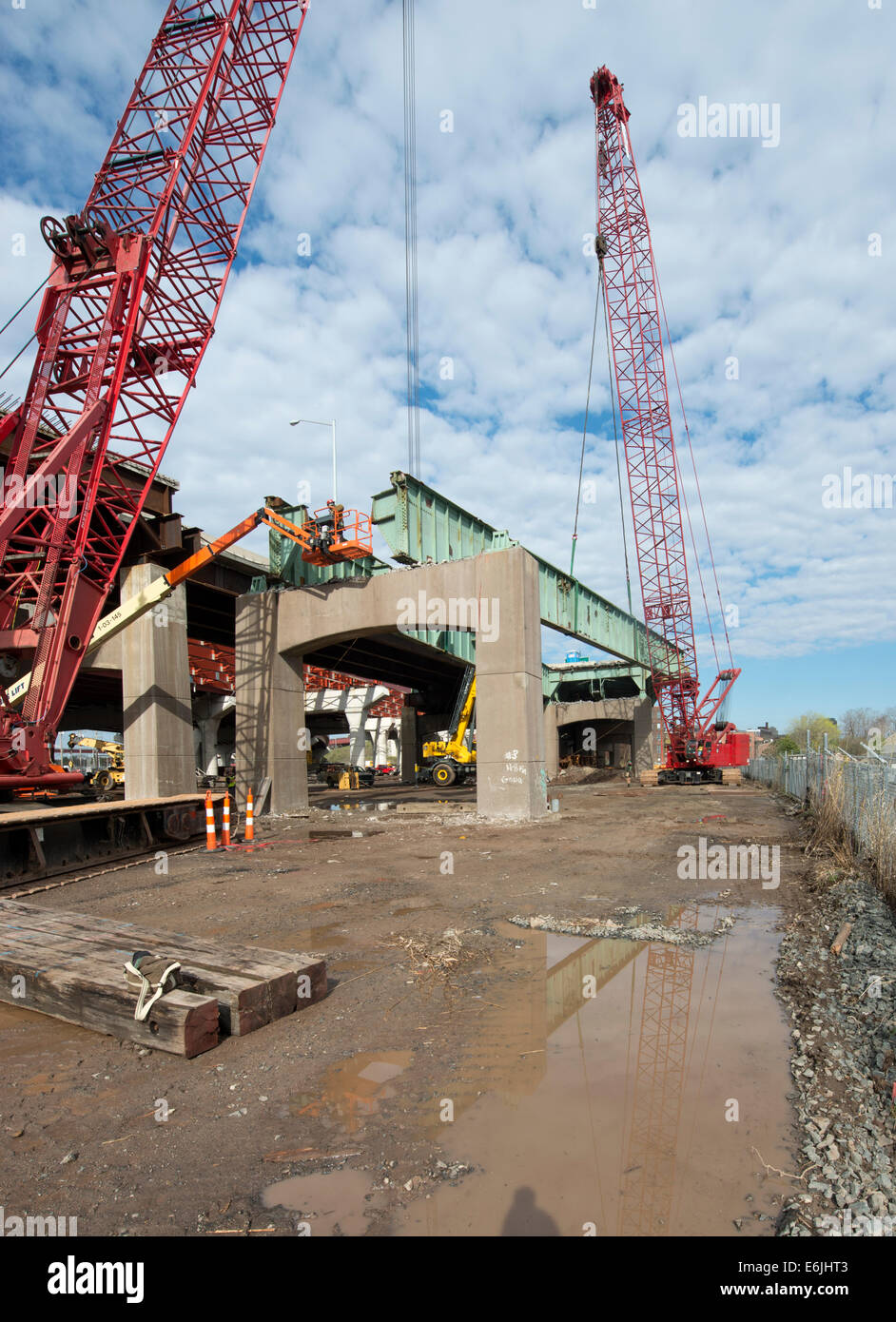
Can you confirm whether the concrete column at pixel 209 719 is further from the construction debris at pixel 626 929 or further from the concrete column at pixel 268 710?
the construction debris at pixel 626 929

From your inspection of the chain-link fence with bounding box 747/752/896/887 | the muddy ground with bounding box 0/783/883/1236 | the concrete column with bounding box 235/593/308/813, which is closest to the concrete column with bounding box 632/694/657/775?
the chain-link fence with bounding box 747/752/896/887

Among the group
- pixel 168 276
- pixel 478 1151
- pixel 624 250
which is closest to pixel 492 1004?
pixel 478 1151

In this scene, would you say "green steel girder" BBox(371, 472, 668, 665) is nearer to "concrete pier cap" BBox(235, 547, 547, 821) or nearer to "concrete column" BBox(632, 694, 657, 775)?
"concrete pier cap" BBox(235, 547, 547, 821)

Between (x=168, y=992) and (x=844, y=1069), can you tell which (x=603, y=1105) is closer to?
(x=844, y=1069)

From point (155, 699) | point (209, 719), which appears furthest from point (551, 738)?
point (155, 699)

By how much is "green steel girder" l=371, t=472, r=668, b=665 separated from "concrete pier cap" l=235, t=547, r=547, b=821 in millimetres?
997

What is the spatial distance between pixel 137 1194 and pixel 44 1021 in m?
2.55

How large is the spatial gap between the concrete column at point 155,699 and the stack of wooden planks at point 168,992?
46.6 feet

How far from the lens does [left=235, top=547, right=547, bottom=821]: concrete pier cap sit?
1766cm

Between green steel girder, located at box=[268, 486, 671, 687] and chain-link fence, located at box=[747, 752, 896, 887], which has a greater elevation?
green steel girder, located at box=[268, 486, 671, 687]

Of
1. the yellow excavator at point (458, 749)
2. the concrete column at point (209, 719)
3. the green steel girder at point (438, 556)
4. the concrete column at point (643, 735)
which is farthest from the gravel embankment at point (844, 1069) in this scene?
the concrete column at point (209, 719)

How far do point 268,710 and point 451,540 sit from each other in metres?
7.51

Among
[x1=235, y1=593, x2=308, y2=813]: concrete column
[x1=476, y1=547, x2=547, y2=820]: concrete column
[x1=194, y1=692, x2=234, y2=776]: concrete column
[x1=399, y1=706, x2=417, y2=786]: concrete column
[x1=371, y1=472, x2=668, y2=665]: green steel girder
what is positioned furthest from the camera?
[x1=194, y1=692, x2=234, y2=776]: concrete column

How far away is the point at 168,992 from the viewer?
4594mm
